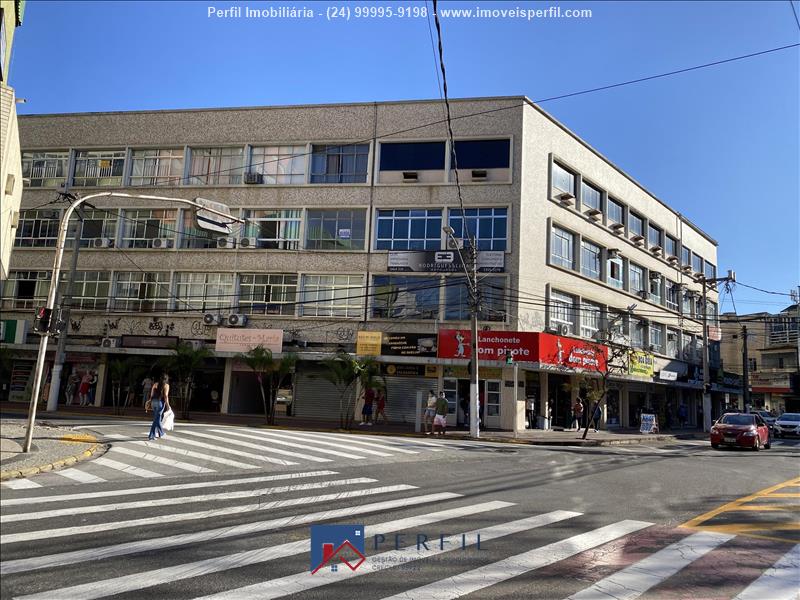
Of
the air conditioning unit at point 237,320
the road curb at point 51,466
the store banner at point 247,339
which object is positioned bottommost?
the road curb at point 51,466

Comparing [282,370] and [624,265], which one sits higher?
[624,265]

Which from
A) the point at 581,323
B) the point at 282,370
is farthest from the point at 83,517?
the point at 581,323

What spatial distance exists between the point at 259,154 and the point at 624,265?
23758 mm

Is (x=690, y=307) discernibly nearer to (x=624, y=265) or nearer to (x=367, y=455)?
(x=624, y=265)

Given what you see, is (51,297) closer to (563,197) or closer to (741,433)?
(741,433)

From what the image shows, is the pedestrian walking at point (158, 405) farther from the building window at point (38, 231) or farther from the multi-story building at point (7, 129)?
the building window at point (38, 231)

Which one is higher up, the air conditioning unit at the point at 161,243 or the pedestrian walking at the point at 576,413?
the air conditioning unit at the point at 161,243

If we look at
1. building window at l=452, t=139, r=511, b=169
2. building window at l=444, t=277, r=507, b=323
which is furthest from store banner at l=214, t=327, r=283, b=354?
building window at l=452, t=139, r=511, b=169

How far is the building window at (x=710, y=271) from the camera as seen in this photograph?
52.9 metres

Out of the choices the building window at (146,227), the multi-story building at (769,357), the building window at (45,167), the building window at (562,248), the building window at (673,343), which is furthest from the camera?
the multi-story building at (769,357)

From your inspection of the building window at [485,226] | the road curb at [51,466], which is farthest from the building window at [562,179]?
the road curb at [51,466]

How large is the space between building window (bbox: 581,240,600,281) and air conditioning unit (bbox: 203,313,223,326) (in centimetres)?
2004

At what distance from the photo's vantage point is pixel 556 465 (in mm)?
14281

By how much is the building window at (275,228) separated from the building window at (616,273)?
18923 millimetres
